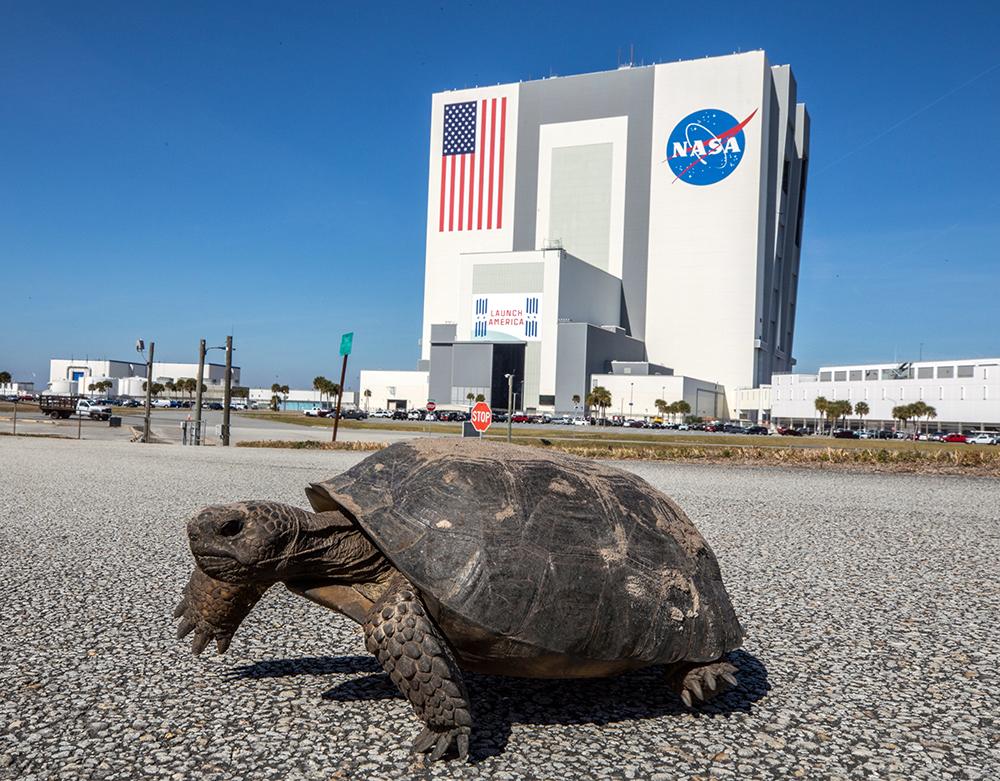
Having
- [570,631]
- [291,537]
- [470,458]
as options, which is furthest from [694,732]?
[291,537]

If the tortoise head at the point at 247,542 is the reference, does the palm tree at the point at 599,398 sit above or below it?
above

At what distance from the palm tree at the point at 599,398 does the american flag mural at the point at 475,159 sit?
37559mm

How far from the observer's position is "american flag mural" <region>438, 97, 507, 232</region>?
422 ft

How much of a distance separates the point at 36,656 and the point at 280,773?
2.63m

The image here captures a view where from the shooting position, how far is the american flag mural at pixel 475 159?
128625 mm

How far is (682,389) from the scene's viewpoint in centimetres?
11212

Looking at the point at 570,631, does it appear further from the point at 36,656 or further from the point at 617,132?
the point at 617,132

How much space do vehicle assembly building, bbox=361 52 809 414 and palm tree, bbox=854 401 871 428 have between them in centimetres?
1577

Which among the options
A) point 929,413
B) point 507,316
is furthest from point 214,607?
point 929,413

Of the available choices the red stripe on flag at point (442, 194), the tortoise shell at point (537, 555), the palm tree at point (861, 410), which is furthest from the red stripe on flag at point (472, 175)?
the tortoise shell at point (537, 555)

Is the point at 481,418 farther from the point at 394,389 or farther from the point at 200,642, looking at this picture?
the point at 394,389

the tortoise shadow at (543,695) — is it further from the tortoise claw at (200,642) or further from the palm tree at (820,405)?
the palm tree at (820,405)

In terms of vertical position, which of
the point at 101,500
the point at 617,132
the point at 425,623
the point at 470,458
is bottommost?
the point at 101,500

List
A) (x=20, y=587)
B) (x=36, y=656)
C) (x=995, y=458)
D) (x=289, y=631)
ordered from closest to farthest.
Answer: (x=36, y=656) → (x=289, y=631) → (x=20, y=587) → (x=995, y=458)
